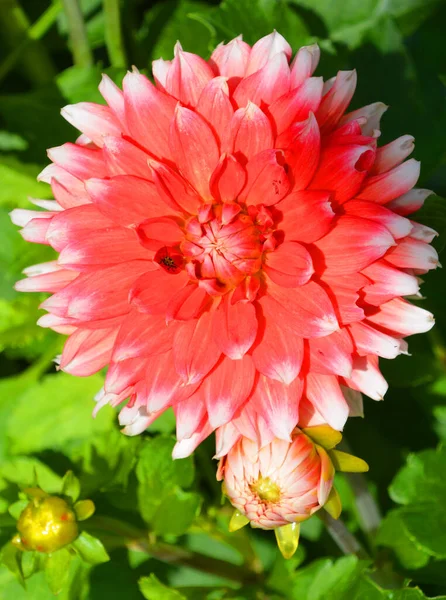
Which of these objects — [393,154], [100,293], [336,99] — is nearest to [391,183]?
[393,154]

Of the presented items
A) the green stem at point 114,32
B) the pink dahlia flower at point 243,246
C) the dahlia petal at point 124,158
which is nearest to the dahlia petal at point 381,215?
the pink dahlia flower at point 243,246

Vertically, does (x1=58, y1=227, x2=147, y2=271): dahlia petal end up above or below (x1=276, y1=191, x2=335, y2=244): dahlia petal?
above

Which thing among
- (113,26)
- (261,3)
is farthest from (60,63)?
(261,3)

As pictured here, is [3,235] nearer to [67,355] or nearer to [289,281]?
Answer: [67,355]

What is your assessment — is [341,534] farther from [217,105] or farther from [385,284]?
[217,105]

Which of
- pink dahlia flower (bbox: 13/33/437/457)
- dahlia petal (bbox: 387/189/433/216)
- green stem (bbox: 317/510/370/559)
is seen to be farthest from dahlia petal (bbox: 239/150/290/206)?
green stem (bbox: 317/510/370/559)

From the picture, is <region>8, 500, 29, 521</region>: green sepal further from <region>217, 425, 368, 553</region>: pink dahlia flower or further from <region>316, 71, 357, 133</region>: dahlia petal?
<region>316, 71, 357, 133</region>: dahlia petal

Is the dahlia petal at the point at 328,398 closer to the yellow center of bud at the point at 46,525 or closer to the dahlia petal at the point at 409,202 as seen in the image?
the dahlia petal at the point at 409,202
